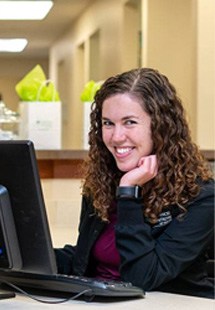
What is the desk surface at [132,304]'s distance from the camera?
1.45m

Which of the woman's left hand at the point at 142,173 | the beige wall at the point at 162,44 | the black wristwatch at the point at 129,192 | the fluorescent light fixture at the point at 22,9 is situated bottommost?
the black wristwatch at the point at 129,192

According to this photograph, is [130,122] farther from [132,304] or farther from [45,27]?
[45,27]

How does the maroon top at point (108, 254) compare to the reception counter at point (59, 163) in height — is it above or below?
below

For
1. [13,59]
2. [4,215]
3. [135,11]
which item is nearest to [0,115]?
[4,215]

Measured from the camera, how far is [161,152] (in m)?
1.76

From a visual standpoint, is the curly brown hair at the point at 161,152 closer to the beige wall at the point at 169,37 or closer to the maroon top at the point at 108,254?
the maroon top at the point at 108,254

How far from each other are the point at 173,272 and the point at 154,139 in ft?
1.04

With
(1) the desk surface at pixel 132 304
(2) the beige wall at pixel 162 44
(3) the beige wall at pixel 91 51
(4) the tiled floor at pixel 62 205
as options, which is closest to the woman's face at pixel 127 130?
(1) the desk surface at pixel 132 304

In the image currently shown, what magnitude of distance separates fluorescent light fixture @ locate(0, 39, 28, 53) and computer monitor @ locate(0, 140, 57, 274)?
5.97m

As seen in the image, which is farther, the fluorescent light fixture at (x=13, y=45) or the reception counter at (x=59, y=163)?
the fluorescent light fixture at (x=13, y=45)

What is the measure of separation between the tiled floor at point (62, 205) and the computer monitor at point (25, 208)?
39.2 inches

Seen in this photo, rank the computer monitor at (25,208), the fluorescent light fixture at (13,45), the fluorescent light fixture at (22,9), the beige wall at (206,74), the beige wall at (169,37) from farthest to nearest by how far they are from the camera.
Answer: the fluorescent light fixture at (13,45) < the fluorescent light fixture at (22,9) < the beige wall at (169,37) < the beige wall at (206,74) < the computer monitor at (25,208)

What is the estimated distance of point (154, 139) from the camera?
175 cm

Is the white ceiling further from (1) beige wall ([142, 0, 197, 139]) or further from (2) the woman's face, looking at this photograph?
(2) the woman's face
